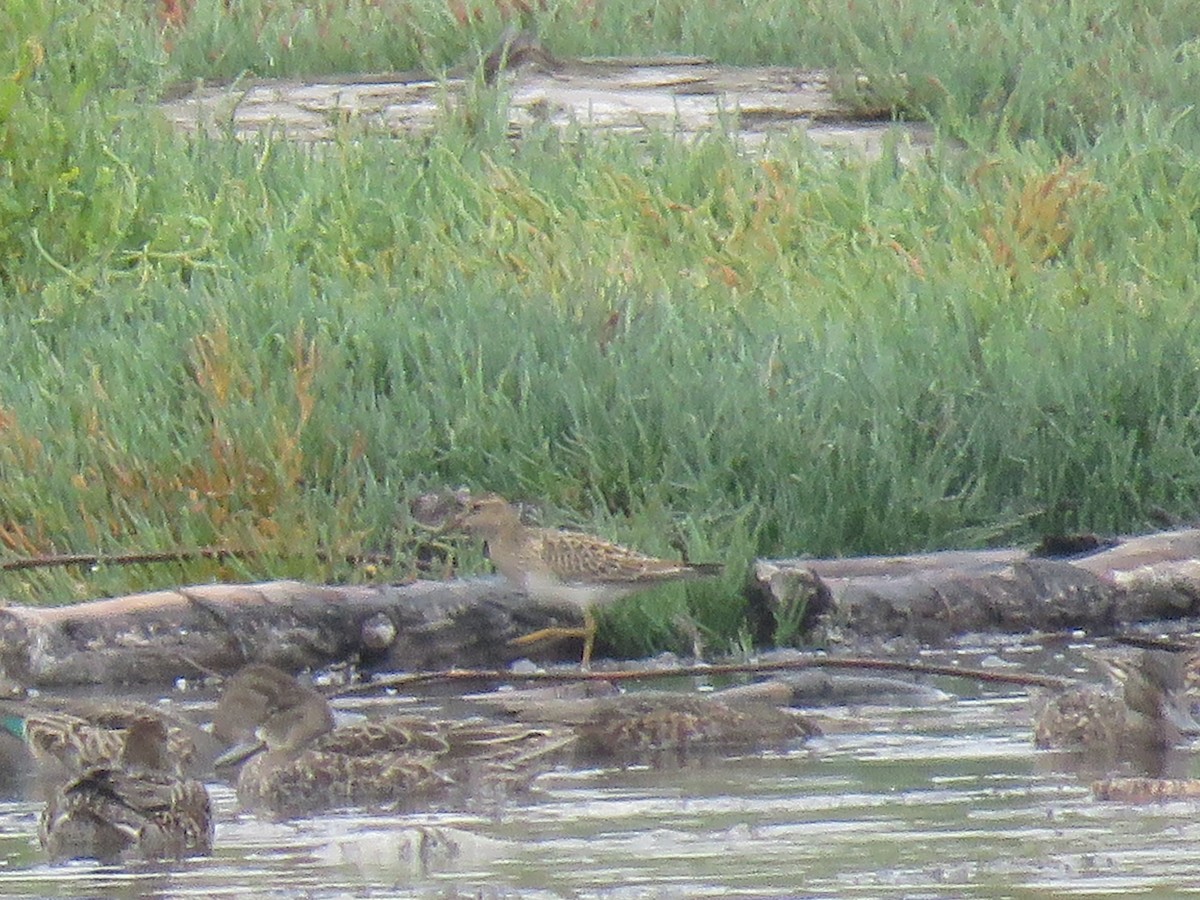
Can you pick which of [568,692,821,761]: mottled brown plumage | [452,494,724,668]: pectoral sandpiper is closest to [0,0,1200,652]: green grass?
[452,494,724,668]: pectoral sandpiper

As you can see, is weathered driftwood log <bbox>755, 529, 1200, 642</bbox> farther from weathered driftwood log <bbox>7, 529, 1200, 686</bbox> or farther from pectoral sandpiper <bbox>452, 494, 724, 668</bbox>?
pectoral sandpiper <bbox>452, 494, 724, 668</bbox>

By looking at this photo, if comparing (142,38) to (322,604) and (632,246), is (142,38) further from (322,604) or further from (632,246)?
(322,604)

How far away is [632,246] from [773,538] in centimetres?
395

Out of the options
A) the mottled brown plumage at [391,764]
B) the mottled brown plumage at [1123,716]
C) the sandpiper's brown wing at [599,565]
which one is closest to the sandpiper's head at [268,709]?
the mottled brown plumage at [391,764]

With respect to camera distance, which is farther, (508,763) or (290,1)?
(290,1)

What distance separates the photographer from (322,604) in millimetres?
10016

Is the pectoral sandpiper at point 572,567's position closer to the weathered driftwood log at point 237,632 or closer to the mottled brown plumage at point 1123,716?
the weathered driftwood log at point 237,632

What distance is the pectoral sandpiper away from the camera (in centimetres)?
1002

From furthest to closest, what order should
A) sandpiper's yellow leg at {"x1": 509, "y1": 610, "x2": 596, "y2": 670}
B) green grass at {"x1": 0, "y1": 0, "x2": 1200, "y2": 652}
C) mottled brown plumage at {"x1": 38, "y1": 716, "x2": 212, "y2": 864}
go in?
green grass at {"x1": 0, "y1": 0, "x2": 1200, "y2": 652} < sandpiper's yellow leg at {"x1": 509, "y1": 610, "x2": 596, "y2": 670} < mottled brown plumage at {"x1": 38, "y1": 716, "x2": 212, "y2": 864}

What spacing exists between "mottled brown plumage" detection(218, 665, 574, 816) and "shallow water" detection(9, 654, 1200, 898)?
11cm

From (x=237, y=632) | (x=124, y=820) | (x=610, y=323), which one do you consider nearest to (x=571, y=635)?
(x=237, y=632)

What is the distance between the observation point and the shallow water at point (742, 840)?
6.42m

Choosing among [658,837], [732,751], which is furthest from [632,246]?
[658,837]

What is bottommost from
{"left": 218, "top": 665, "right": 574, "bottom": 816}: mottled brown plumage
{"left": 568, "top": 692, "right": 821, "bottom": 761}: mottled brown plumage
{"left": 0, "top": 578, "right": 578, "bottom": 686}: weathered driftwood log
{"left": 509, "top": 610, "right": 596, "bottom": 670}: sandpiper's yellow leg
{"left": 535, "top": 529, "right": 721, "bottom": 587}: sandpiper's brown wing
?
{"left": 509, "top": 610, "right": 596, "bottom": 670}: sandpiper's yellow leg
